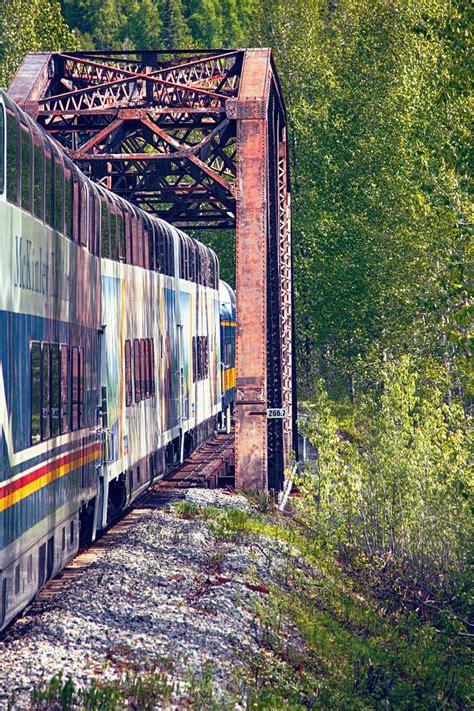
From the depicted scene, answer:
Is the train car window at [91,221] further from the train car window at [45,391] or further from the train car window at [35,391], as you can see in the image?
the train car window at [35,391]

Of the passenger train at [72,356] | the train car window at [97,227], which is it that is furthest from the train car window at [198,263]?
the train car window at [97,227]

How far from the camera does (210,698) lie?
26.0 feet

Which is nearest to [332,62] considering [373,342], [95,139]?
[373,342]

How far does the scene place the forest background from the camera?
13945 millimetres

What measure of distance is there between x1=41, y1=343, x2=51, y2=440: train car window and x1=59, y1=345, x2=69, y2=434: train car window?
0.64 m

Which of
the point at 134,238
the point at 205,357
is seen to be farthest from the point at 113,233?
the point at 205,357

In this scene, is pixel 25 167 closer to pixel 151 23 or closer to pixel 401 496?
pixel 401 496

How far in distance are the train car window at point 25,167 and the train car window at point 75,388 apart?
2.44 meters

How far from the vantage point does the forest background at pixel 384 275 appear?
13945mm

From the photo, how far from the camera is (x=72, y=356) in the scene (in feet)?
38.3

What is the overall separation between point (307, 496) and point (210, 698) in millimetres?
7833

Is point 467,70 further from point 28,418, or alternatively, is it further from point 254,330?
point 28,418

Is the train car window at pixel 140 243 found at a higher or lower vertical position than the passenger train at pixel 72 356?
higher

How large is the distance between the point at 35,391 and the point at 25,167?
1974 mm
